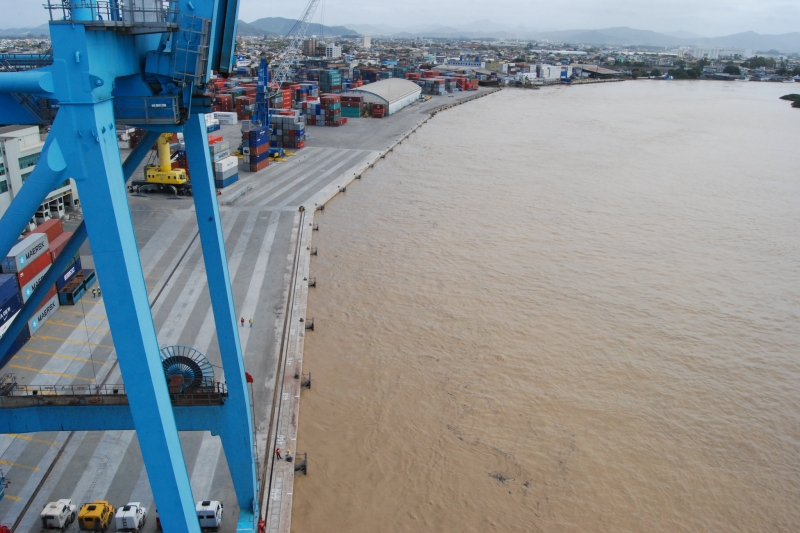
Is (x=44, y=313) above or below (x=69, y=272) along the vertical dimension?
below

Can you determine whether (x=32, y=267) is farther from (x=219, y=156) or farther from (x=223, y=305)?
(x=219, y=156)

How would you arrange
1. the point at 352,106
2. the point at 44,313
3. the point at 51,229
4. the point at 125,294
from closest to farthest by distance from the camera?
1. the point at 125,294
2. the point at 44,313
3. the point at 51,229
4. the point at 352,106

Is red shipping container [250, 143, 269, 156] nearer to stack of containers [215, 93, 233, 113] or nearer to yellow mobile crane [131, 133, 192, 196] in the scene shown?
yellow mobile crane [131, 133, 192, 196]

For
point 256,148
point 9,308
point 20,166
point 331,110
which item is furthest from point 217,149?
point 331,110

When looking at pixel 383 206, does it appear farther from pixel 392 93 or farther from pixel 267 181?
pixel 392 93

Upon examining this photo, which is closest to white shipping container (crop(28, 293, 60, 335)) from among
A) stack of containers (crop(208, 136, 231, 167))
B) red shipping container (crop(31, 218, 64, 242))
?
red shipping container (crop(31, 218, 64, 242))

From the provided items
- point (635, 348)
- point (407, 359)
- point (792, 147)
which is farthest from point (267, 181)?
point (792, 147)

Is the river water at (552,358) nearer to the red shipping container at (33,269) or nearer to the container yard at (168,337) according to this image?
the container yard at (168,337)
